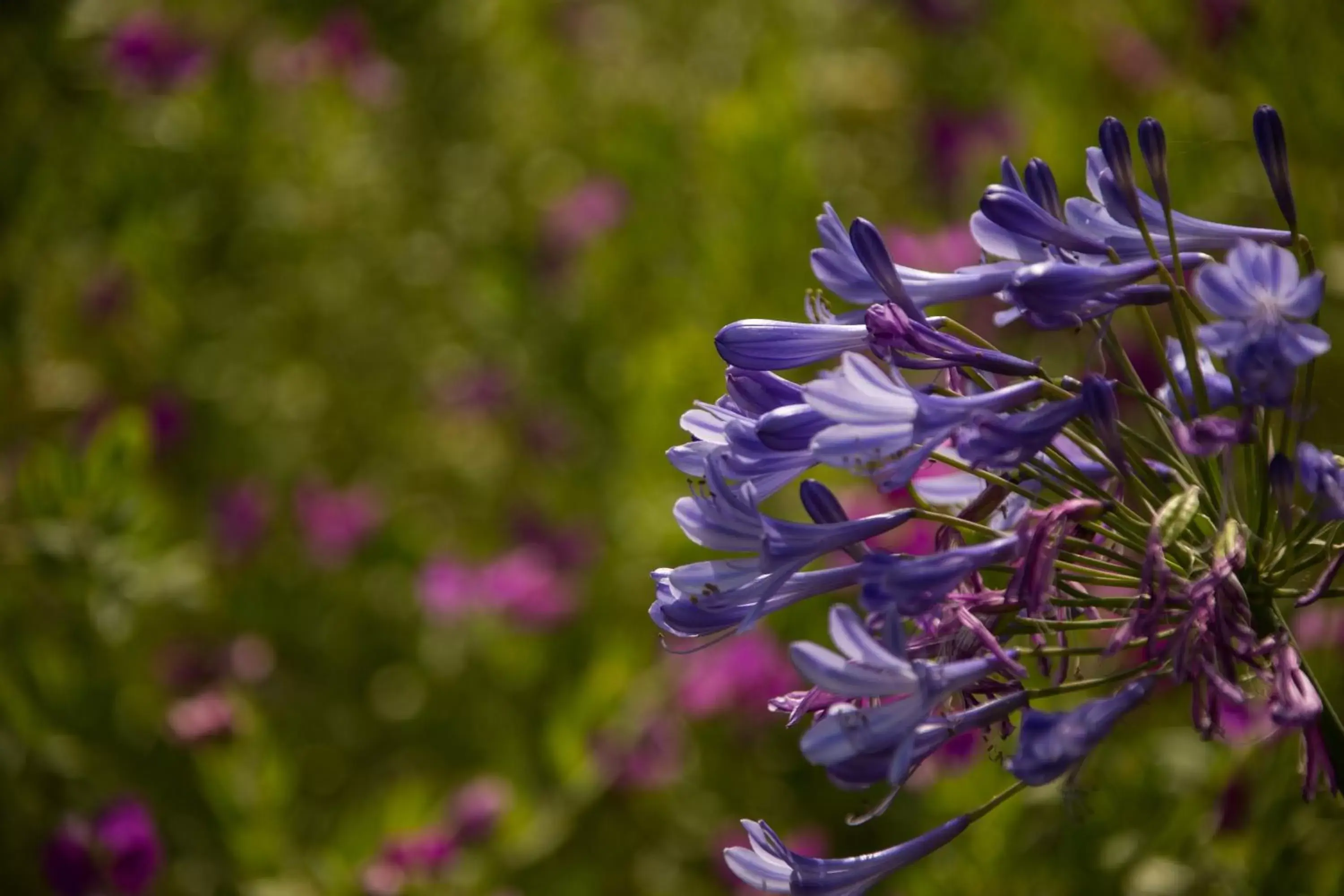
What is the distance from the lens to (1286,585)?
0.77 metres

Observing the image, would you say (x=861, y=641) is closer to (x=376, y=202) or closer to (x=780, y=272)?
(x=780, y=272)

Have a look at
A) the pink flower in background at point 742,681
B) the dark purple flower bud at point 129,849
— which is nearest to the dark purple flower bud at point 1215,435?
the pink flower in background at point 742,681

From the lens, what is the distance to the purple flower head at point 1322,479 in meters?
0.64

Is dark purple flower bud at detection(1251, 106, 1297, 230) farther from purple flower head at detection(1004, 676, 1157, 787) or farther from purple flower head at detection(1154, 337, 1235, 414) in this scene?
purple flower head at detection(1004, 676, 1157, 787)

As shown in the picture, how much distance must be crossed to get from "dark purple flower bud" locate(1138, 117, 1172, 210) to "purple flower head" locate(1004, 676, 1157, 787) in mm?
327

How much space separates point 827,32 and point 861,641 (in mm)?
3579

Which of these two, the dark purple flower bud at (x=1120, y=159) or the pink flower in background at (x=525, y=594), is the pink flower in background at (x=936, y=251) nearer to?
the pink flower in background at (x=525, y=594)

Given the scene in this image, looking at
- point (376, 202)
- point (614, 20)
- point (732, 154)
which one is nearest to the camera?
point (732, 154)

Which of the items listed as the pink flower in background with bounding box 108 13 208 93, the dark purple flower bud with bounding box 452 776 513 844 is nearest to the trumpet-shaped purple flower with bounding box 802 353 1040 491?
the dark purple flower bud with bounding box 452 776 513 844

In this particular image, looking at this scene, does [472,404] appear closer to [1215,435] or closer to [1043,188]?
[1043,188]

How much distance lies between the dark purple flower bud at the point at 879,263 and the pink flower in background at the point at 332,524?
6.70 feet

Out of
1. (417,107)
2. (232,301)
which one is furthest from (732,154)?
(417,107)

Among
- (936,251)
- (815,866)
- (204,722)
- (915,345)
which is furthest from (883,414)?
(936,251)

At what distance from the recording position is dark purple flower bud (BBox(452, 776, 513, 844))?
69.0 inches
